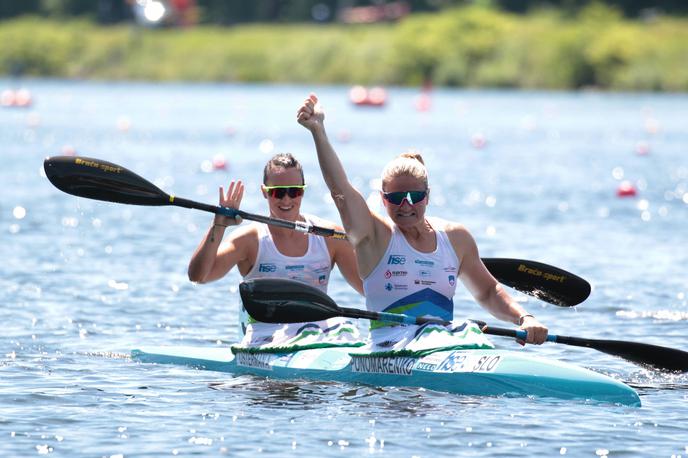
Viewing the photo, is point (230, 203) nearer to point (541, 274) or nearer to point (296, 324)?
point (296, 324)

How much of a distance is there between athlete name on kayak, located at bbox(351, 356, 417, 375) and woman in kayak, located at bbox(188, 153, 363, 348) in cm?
49

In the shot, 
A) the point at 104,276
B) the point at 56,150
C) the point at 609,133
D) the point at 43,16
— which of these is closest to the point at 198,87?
the point at 43,16

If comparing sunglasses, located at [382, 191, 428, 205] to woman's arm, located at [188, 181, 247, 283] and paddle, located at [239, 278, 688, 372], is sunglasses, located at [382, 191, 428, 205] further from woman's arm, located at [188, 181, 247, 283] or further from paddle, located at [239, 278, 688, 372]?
woman's arm, located at [188, 181, 247, 283]

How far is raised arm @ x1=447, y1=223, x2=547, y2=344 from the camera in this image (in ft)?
30.9

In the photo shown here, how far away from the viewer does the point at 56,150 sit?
35000 mm

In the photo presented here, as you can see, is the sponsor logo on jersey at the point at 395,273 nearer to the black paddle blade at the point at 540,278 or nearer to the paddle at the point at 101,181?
the black paddle blade at the point at 540,278

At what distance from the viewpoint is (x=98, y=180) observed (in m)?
10.8

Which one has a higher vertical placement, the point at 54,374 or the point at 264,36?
the point at 264,36

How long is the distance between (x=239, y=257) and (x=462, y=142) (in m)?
31.6

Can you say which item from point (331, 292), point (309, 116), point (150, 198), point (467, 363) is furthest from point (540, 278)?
point (331, 292)

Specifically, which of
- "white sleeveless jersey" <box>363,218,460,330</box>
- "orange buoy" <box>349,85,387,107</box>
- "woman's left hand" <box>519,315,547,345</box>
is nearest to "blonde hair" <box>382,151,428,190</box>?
"white sleeveless jersey" <box>363,218,460,330</box>

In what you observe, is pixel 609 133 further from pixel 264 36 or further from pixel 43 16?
pixel 43 16

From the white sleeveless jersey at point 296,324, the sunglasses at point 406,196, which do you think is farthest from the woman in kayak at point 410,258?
the white sleeveless jersey at point 296,324

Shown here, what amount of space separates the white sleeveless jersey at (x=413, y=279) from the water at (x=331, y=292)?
0.57m
